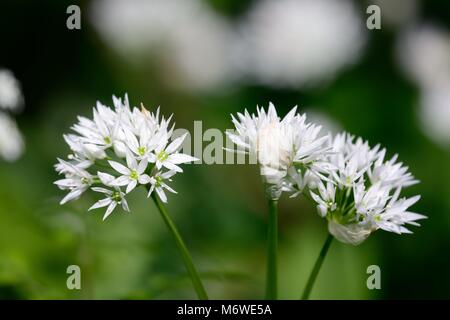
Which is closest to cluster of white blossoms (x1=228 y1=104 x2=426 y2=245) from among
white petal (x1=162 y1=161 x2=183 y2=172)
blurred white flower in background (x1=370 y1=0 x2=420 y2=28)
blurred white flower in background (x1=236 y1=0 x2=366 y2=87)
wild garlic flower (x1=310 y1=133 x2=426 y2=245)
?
wild garlic flower (x1=310 y1=133 x2=426 y2=245)

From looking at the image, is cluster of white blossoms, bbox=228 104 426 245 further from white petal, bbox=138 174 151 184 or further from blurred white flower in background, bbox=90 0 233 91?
blurred white flower in background, bbox=90 0 233 91

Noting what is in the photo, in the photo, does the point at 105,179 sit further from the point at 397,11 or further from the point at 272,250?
the point at 397,11

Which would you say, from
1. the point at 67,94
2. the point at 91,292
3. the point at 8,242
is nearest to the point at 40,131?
the point at 67,94

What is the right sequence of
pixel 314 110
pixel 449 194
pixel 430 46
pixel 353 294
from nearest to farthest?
pixel 353 294, pixel 449 194, pixel 314 110, pixel 430 46

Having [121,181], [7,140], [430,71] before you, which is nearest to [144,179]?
[121,181]

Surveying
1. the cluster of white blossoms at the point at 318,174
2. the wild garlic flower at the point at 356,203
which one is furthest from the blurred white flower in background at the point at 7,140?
the wild garlic flower at the point at 356,203

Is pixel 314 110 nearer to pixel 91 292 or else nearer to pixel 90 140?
pixel 91 292
